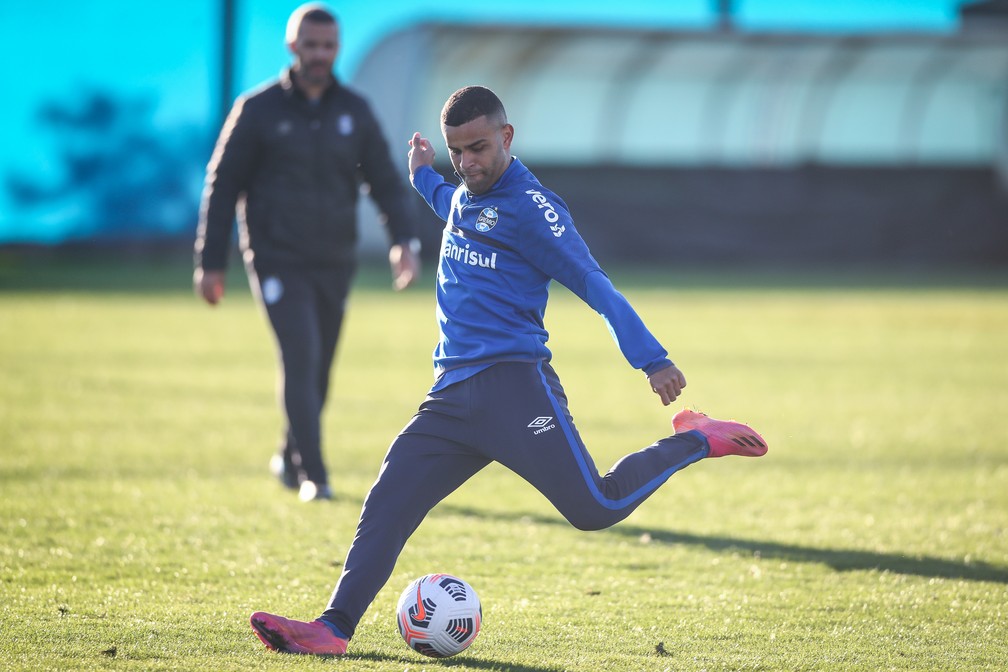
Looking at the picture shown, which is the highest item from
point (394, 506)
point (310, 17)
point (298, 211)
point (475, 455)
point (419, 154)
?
point (310, 17)

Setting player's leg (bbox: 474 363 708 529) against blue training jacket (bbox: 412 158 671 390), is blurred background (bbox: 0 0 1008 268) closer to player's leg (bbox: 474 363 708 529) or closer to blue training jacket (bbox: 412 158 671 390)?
blue training jacket (bbox: 412 158 671 390)

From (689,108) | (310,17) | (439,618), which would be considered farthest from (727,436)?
(689,108)

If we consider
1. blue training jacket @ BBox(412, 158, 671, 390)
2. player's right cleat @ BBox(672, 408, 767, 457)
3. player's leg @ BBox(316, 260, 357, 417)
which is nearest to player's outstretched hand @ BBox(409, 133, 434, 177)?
blue training jacket @ BBox(412, 158, 671, 390)

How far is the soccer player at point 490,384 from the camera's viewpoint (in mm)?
4344

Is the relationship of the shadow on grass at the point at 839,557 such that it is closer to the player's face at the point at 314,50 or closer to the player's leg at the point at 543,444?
the player's leg at the point at 543,444

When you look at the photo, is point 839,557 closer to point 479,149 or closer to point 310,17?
point 479,149

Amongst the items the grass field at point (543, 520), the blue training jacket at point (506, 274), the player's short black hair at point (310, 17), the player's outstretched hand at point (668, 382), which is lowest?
the grass field at point (543, 520)

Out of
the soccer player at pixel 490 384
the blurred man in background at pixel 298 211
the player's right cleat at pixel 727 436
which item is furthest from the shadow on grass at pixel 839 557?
the soccer player at pixel 490 384

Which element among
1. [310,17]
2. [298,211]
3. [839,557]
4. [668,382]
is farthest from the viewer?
[298,211]

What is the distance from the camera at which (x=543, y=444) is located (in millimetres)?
4395

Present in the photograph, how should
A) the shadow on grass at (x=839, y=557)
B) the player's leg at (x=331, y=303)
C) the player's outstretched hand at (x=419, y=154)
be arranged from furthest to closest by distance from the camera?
1. the player's leg at (x=331, y=303)
2. the shadow on grass at (x=839, y=557)
3. the player's outstretched hand at (x=419, y=154)

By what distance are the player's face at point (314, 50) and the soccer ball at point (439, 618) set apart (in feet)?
11.4

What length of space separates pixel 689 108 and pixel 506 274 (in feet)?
71.9

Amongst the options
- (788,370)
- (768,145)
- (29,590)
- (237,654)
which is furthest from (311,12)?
(768,145)
